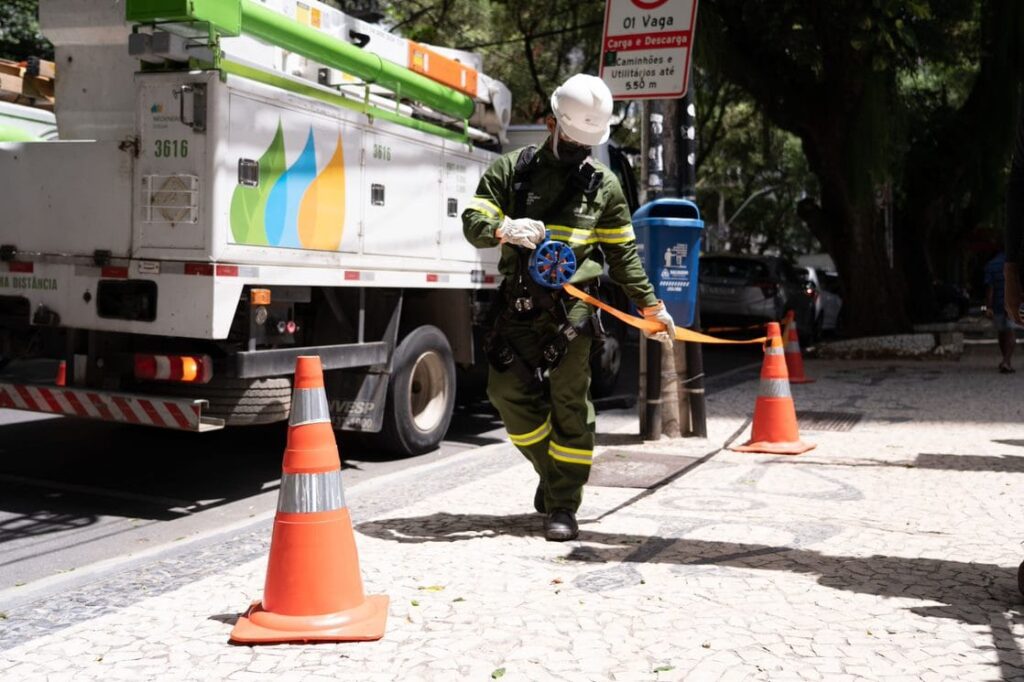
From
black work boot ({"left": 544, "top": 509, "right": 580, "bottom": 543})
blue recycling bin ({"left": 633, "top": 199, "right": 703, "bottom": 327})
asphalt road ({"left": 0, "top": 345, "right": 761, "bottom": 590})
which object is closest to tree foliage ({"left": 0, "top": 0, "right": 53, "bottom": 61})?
asphalt road ({"left": 0, "top": 345, "right": 761, "bottom": 590})

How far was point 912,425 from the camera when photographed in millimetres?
9359

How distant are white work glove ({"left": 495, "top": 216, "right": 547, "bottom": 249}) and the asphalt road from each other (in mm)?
2214

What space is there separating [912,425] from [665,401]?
2.43m

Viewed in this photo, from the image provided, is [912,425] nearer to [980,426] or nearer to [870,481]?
[980,426]

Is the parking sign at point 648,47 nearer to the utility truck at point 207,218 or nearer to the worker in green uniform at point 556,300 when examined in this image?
the utility truck at point 207,218

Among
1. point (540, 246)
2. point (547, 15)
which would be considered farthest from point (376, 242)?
point (547, 15)

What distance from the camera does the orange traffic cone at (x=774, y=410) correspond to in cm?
796

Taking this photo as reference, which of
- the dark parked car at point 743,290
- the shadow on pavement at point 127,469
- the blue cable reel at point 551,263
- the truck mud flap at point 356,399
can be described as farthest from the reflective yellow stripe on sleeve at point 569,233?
the dark parked car at point 743,290

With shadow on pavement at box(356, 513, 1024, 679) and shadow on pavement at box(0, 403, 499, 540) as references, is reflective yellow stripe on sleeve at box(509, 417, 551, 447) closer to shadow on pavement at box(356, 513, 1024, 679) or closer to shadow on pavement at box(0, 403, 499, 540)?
shadow on pavement at box(356, 513, 1024, 679)

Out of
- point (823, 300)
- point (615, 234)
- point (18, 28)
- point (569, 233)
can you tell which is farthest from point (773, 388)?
point (823, 300)

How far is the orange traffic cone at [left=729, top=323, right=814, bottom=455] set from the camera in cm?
796

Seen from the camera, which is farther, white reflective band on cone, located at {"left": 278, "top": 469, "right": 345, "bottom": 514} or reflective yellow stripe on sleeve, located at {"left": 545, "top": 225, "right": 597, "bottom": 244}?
reflective yellow stripe on sleeve, located at {"left": 545, "top": 225, "right": 597, "bottom": 244}

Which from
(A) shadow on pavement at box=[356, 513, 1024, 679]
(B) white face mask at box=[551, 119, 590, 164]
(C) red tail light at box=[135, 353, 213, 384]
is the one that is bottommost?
(A) shadow on pavement at box=[356, 513, 1024, 679]

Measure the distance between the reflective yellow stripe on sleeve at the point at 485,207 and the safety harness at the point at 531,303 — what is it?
132mm
